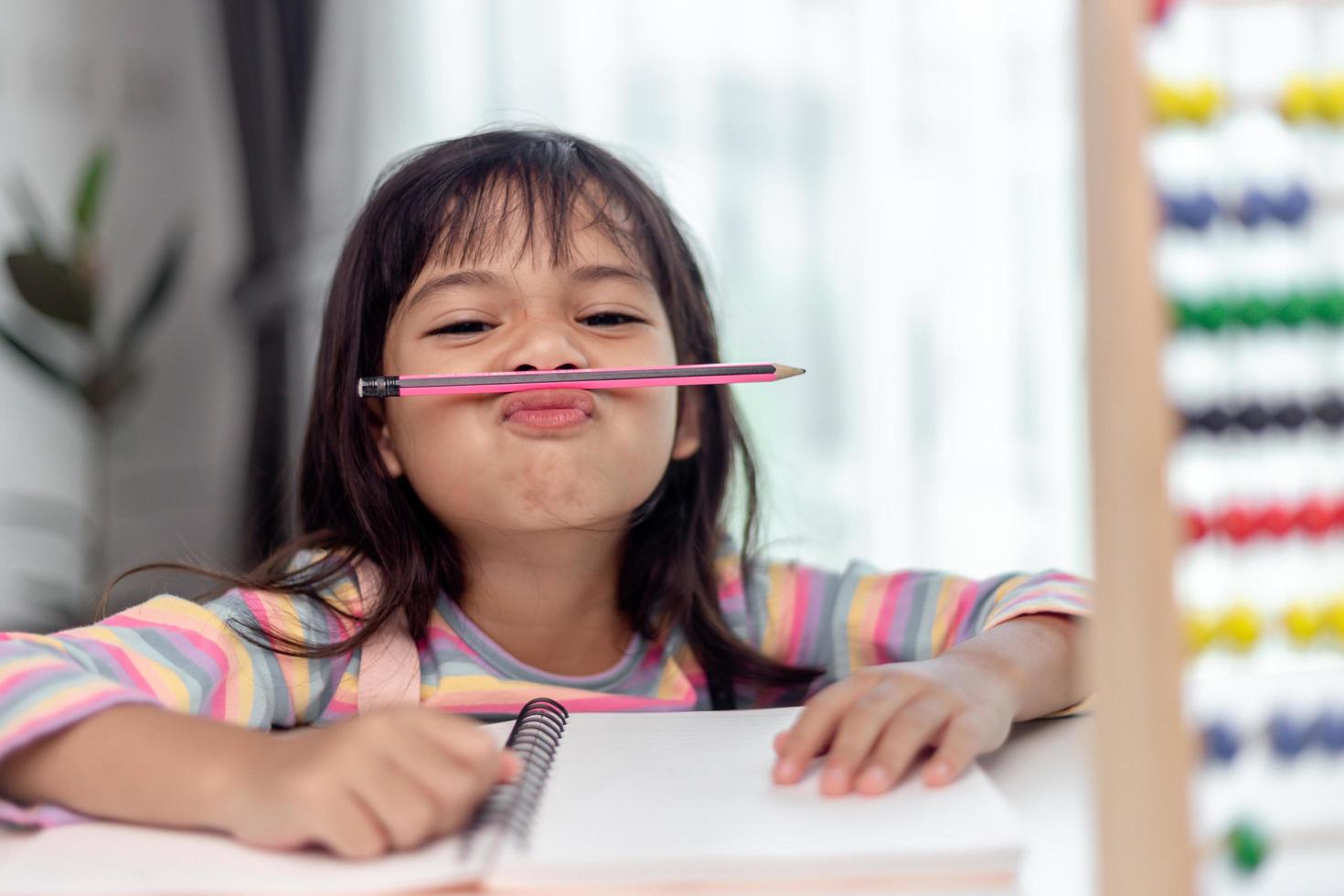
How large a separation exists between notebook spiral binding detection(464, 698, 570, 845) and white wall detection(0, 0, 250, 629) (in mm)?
1823

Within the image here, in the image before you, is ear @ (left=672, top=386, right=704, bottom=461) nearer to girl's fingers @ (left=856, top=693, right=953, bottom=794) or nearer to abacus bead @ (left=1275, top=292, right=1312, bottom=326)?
girl's fingers @ (left=856, top=693, right=953, bottom=794)

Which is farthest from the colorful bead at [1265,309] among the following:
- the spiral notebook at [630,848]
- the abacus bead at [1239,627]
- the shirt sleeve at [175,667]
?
the shirt sleeve at [175,667]

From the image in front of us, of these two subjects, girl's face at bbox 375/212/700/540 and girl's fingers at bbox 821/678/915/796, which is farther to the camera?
girl's face at bbox 375/212/700/540

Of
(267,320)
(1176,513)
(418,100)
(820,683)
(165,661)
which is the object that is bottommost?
(820,683)

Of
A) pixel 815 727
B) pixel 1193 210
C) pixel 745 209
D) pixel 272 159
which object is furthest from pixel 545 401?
pixel 272 159

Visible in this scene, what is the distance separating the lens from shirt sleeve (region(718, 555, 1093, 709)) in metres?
0.92

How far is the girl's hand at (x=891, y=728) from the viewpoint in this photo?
1.86ft

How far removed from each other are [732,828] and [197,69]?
8.25ft

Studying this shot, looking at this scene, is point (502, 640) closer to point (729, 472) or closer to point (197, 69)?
point (729, 472)

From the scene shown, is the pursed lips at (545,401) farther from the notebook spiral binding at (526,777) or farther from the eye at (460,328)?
the notebook spiral binding at (526,777)

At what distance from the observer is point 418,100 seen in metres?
2.48

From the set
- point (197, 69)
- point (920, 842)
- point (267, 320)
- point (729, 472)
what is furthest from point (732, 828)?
point (197, 69)

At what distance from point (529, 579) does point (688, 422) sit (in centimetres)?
21

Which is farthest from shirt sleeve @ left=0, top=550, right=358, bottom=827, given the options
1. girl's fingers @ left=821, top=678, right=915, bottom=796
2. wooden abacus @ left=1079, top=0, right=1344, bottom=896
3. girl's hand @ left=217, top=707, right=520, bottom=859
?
wooden abacus @ left=1079, top=0, right=1344, bottom=896
